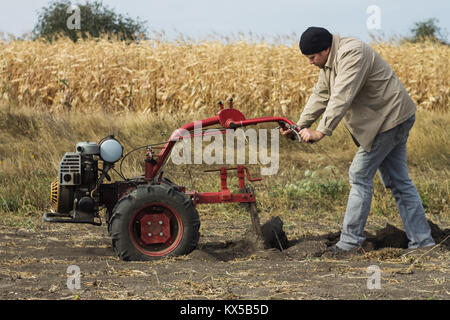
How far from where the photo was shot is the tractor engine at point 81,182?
4777mm

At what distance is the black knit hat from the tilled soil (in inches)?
66.9

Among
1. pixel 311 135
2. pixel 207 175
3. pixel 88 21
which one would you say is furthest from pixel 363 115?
pixel 88 21

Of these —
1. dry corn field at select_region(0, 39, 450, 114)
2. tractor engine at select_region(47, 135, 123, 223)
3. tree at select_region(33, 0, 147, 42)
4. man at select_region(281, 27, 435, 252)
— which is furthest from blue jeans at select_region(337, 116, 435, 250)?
tree at select_region(33, 0, 147, 42)

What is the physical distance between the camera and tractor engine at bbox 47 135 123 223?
4.78 meters

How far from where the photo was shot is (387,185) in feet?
17.3

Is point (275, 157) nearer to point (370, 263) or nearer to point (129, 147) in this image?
point (129, 147)

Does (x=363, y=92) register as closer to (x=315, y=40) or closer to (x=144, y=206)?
(x=315, y=40)

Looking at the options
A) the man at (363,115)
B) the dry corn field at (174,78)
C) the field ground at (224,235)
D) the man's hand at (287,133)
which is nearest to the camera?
the field ground at (224,235)

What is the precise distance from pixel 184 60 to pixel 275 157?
429 centimetres

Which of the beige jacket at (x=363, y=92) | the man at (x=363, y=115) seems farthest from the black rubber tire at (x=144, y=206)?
the beige jacket at (x=363, y=92)

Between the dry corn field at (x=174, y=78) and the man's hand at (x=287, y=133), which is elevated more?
the dry corn field at (x=174, y=78)

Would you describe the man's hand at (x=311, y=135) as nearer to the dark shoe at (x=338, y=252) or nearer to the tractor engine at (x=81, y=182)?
the dark shoe at (x=338, y=252)

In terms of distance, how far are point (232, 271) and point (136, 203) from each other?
37.2 inches

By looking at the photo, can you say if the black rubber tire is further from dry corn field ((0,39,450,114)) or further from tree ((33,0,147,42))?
tree ((33,0,147,42))
